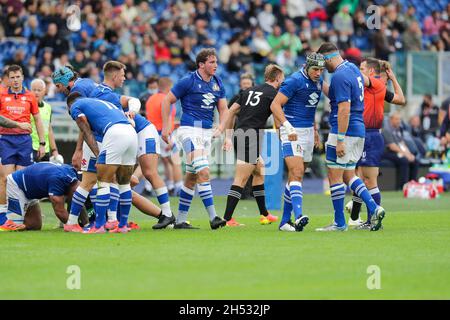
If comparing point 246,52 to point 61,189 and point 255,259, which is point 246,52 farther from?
point 255,259

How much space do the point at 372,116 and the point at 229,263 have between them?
5483mm

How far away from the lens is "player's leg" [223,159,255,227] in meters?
15.4

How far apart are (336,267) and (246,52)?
2000cm

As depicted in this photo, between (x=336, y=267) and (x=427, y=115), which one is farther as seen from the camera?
(x=427, y=115)

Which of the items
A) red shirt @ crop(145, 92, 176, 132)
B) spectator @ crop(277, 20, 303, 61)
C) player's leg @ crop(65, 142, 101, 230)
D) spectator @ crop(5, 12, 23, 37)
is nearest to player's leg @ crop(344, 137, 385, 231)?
player's leg @ crop(65, 142, 101, 230)

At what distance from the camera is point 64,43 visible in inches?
1017

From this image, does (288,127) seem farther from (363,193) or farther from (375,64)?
(375,64)

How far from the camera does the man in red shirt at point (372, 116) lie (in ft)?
49.5

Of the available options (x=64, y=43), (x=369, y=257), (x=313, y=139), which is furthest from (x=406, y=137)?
(x=369, y=257)

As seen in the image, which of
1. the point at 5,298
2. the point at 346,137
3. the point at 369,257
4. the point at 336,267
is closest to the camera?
the point at 5,298

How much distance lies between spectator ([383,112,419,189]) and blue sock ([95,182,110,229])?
12.8 meters

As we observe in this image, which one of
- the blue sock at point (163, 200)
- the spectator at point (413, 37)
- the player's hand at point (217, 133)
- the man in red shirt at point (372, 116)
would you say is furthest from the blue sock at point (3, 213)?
the spectator at point (413, 37)

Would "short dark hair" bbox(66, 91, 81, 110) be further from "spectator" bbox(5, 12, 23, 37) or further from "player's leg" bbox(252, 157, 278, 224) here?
"spectator" bbox(5, 12, 23, 37)

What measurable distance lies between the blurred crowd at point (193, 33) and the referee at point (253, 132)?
7.20 meters
